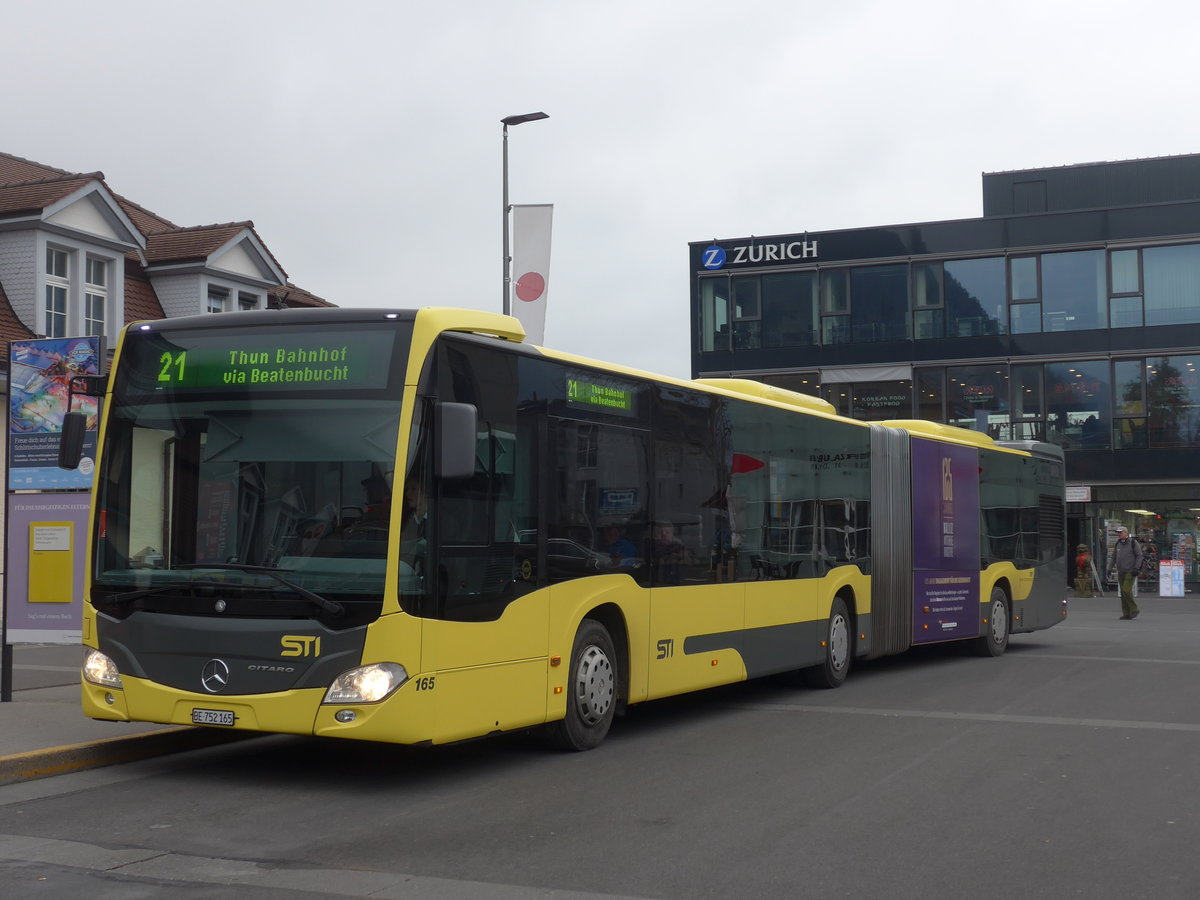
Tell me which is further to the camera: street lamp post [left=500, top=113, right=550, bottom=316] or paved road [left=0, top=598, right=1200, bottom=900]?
street lamp post [left=500, top=113, right=550, bottom=316]

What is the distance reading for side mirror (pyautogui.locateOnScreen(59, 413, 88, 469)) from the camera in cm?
883

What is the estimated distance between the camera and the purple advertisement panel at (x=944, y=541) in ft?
54.7

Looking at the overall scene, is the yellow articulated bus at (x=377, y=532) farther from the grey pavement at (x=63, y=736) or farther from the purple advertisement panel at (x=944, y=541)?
the purple advertisement panel at (x=944, y=541)

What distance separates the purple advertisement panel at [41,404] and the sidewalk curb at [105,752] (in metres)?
2.91

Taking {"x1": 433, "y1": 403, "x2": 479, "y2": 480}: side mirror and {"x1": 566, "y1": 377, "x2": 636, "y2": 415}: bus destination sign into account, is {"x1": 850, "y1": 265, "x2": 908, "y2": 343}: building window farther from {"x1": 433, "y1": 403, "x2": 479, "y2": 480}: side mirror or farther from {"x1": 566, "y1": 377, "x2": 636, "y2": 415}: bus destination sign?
{"x1": 433, "y1": 403, "x2": 479, "y2": 480}: side mirror

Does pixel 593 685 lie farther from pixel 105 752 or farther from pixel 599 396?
pixel 105 752

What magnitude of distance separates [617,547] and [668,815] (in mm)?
2987

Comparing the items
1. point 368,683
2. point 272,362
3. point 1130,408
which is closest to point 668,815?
point 368,683

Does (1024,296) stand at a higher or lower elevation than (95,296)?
higher

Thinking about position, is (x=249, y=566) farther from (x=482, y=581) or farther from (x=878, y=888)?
(x=878, y=888)

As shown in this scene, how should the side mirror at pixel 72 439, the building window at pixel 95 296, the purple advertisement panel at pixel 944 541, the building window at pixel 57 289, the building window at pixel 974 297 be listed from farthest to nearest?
the building window at pixel 974 297 < the building window at pixel 95 296 < the building window at pixel 57 289 < the purple advertisement panel at pixel 944 541 < the side mirror at pixel 72 439

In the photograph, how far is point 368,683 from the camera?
776cm

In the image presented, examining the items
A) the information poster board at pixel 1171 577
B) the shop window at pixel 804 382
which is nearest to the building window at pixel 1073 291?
the shop window at pixel 804 382

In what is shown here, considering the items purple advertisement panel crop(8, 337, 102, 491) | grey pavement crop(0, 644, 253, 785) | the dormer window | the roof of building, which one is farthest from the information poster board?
purple advertisement panel crop(8, 337, 102, 491)
